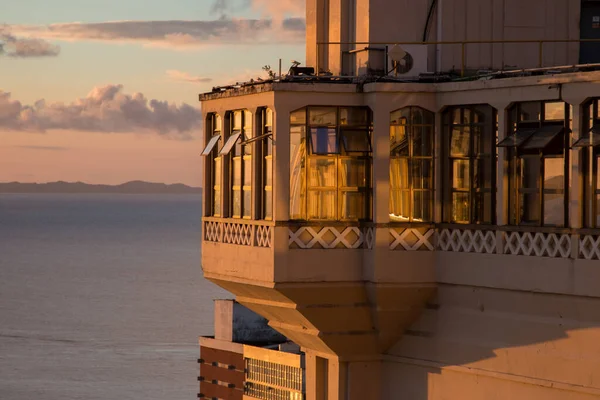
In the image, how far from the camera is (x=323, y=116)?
32.6 meters

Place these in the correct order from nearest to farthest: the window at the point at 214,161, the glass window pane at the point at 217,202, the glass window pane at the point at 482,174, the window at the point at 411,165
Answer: the glass window pane at the point at 482,174 < the window at the point at 411,165 < the window at the point at 214,161 < the glass window pane at the point at 217,202

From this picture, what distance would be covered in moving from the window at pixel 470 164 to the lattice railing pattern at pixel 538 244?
27.6 inches

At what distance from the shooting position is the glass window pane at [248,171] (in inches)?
1324

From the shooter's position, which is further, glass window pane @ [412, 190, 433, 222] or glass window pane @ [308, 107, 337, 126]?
glass window pane @ [412, 190, 433, 222]

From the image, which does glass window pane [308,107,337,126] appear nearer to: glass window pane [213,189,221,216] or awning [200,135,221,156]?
awning [200,135,221,156]

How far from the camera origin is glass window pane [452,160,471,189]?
106 feet

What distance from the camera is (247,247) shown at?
110ft

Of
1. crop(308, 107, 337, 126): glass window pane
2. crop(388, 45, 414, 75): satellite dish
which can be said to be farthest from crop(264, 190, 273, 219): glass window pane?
crop(388, 45, 414, 75): satellite dish

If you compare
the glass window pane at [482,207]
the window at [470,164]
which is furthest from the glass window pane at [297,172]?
the glass window pane at [482,207]

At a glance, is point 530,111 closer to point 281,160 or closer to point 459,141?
point 459,141

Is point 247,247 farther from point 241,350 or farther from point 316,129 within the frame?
point 241,350

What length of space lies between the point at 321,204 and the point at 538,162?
166 inches

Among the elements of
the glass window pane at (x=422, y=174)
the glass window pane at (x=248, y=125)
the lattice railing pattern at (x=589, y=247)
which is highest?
the glass window pane at (x=248, y=125)

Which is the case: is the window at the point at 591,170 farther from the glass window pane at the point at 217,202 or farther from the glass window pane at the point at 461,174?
the glass window pane at the point at 217,202
